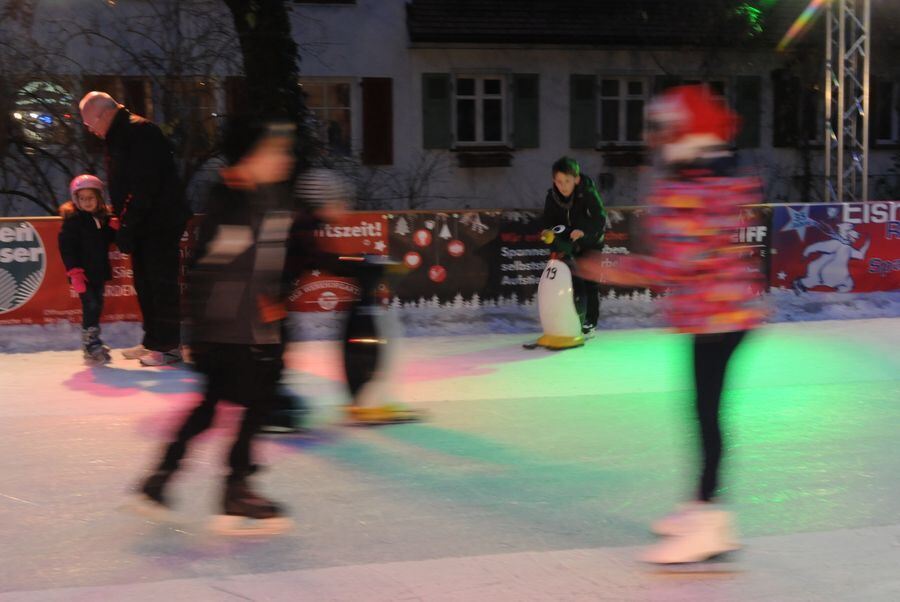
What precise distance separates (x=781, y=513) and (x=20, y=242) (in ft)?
22.4

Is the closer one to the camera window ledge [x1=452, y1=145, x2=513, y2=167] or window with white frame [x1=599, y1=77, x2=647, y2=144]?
window ledge [x1=452, y1=145, x2=513, y2=167]

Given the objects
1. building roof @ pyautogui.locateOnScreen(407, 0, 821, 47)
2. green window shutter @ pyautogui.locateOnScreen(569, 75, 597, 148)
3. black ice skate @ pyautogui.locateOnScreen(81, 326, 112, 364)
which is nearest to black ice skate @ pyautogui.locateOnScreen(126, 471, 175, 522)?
black ice skate @ pyautogui.locateOnScreen(81, 326, 112, 364)

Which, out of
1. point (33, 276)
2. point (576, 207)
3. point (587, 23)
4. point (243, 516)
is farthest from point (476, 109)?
point (243, 516)

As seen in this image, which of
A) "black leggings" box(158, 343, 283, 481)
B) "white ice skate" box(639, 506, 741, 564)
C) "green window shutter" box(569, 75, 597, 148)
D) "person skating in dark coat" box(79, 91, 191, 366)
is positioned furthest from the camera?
"green window shutter" box(569, 75, 597, 148)

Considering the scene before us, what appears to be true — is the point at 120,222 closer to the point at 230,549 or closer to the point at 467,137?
the point at 230,549

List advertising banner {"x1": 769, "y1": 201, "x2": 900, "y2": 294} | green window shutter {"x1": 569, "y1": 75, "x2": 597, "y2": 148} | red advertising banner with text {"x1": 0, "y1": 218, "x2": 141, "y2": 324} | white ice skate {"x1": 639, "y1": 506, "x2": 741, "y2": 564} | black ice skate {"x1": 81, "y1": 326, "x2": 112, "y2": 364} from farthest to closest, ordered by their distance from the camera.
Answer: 1. green window shutter {"x1": 569, "y1": 75, "x2": 597, "y2": 148}
2. advertising banner {"x1": 769, "y1": 201, "x2": 900, "y2": 294}
3. red advertising banner with text {"x1": 0, "y1": 218, "x2": 141, "y2": 324}
4. black ice skate {"x1": 81, "y1": 326, "x2": 112, "y2": 364}
5. white ice skate {"x1": 639, "y1": 506, "x2": 741, "y2": 564}

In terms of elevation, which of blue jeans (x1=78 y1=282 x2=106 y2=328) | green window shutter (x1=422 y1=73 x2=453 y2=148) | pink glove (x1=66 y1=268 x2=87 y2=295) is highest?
green window shutter (x1=422 y1=73 x2=453 y2=148)

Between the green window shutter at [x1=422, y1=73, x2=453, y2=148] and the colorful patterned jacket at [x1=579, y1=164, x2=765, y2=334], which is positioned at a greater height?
the green window shutter at [x1=422, y1=73, x2=453, y2=148]

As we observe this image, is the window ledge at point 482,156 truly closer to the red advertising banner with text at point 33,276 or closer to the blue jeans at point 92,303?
the red advertising banner with text at point 33,276

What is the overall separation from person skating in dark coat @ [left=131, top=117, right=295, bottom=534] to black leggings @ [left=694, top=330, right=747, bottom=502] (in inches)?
63.6

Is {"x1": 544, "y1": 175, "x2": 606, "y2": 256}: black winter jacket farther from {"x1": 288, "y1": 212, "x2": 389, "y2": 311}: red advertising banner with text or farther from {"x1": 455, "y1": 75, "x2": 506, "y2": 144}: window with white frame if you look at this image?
{"x1": 455, "y1": 75, "x2": 506, "y2": 144}: window with white frame

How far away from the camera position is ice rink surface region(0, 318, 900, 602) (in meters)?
3.52

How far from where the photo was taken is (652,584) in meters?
3.47

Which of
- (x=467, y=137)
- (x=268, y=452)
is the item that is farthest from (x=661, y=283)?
(x=467, y=137)
